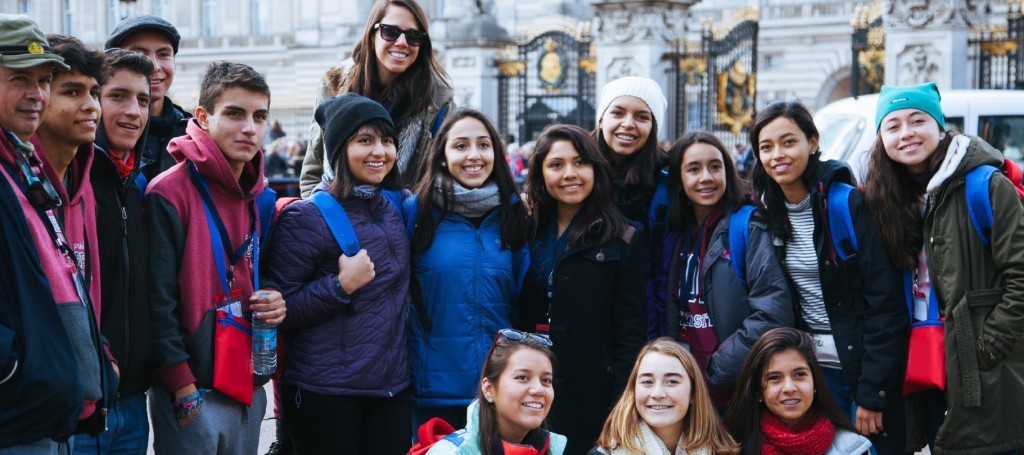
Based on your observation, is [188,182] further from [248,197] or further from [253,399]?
[253,399]

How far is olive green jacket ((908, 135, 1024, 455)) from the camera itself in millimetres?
4410

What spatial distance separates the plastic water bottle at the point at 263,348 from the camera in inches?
166

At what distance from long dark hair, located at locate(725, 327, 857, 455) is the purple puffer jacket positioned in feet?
4.41

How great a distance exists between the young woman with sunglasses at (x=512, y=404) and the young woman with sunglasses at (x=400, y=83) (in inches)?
Result: 49.1

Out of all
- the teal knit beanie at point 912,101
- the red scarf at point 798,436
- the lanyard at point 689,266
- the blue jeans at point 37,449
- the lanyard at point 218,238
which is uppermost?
the teal knit beanie at point 912,101

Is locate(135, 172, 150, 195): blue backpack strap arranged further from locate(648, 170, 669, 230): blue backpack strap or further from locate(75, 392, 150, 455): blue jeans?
locate(648, 170, 669, 230): blue backpack strap

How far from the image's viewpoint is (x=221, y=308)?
4156mm

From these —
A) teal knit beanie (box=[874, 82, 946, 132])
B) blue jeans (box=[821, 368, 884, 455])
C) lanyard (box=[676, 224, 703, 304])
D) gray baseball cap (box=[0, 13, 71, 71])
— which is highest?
gray baseball cap (box=[0, 13, 71, 71])

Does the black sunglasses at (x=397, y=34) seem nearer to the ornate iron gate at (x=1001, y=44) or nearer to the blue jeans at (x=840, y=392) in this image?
the blue jeans at (x=840, y=392)

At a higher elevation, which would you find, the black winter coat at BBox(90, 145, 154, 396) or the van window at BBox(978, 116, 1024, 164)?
the van window at BBox(978, 116, 1024, 164)

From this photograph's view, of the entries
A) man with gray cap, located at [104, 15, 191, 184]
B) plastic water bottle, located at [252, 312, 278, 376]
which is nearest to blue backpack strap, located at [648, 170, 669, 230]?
plastic water bottle, located at [252, 312, 278, 376]

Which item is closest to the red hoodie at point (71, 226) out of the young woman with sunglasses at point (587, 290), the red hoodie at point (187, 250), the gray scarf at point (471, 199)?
the red hoodie at point (187, 250)

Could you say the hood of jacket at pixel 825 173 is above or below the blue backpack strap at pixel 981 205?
above

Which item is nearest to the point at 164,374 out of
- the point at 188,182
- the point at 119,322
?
the point at 119,322
